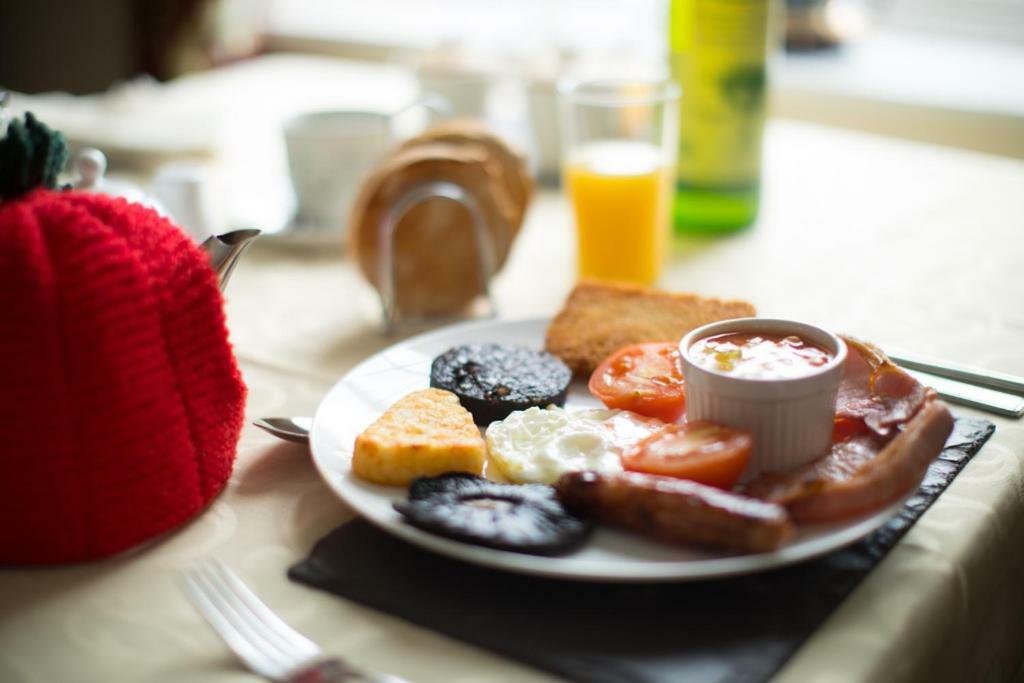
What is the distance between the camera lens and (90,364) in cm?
70

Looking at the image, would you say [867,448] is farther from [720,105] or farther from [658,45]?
[658,45]

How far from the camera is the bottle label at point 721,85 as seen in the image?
140 cm

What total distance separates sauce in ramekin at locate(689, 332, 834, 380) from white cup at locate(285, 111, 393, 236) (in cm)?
77

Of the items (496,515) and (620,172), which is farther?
(620,172)

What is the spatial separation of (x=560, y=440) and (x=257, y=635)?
11.5 inches

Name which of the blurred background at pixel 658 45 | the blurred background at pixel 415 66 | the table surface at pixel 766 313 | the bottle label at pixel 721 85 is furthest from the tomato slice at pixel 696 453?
the blurred background at pixel 658 45

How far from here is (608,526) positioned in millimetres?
730

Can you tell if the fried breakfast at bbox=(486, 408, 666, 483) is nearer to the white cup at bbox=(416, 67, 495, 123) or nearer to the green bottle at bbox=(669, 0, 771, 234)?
the green bottle at bbox=(669, 0, 771, 234)

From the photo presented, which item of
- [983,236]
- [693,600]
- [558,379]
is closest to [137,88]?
[558,379]

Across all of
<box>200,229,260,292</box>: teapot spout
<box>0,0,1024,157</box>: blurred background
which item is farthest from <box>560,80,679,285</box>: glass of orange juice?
<box>0,0,1024,157</box>: blurred background

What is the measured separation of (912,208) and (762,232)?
0.92ft

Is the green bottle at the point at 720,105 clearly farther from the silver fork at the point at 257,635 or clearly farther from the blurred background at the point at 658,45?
the blurred background at the point at 658,45

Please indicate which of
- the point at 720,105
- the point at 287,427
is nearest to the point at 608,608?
the point at 287,427

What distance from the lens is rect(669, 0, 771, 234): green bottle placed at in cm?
141
